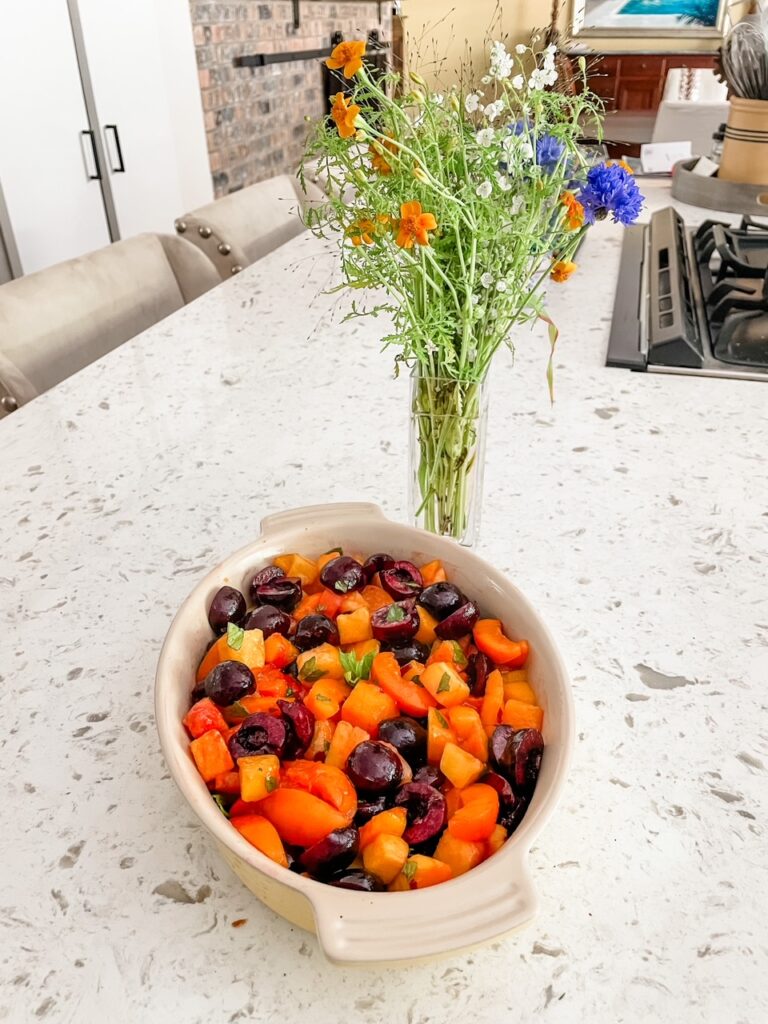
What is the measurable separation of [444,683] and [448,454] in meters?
0.26

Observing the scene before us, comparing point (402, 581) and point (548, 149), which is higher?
point (548, 149)

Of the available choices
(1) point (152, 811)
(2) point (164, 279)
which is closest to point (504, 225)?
(1) point (152, 811)

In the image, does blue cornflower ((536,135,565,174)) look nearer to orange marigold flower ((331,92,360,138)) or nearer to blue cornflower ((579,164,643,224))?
blue cornflower ((579,164,643,224))

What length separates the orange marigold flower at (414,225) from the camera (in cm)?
51

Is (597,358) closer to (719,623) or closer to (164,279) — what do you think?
(719,623)

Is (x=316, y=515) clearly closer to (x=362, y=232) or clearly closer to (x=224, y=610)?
(x=224, y=610)

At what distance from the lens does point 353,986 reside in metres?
0.46

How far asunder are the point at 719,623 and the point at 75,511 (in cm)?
71

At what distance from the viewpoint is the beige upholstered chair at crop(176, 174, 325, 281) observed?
189 cm

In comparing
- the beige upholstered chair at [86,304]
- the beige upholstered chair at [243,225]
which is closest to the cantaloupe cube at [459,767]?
the beige upholstered chair at [86,304]

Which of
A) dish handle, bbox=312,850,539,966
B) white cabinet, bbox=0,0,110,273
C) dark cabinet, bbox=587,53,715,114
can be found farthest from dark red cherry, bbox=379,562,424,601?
dark cabinet, bbox=587,53,715,114

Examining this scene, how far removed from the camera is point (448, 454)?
2.43ft

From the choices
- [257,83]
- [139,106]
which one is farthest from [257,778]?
[257,83]

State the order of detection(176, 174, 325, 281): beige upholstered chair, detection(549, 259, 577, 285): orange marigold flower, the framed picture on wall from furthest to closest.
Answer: the framed picture on wall, detection(176, 174, 325, 281): beige upholstered chair, detection(549, 259, 577, 285): orange marigold flower
